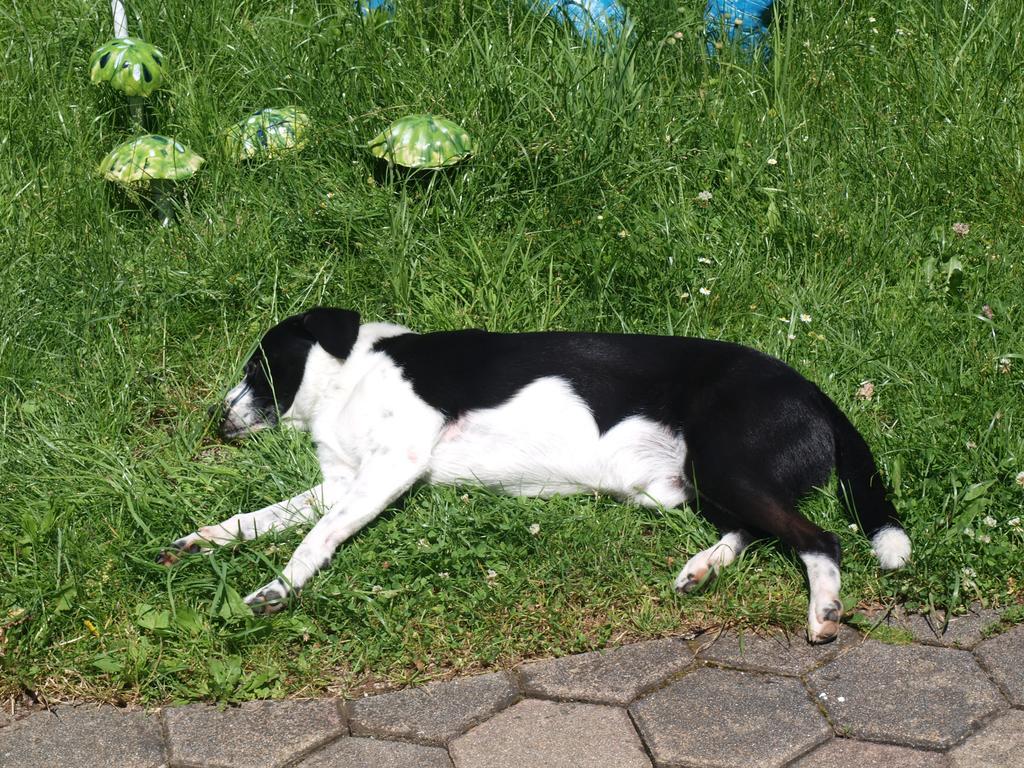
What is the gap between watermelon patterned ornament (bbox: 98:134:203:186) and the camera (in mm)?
4352

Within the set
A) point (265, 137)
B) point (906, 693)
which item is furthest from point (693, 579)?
point (265, 137)

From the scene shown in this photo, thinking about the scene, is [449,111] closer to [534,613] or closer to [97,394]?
[97,394]

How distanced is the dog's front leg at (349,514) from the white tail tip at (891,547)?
1.30 m

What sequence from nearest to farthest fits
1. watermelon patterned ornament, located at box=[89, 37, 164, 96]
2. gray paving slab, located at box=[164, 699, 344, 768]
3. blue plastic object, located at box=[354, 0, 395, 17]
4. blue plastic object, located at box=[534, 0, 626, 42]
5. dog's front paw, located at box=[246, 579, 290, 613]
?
gray paving slab, located at box=[164, 699, 344, 768]
dog's front paw, located at box=[246, 579, 290, 613]
watermelon patterned ornament, located at box=[89, 37, 164, 96]
blue plastic object, located at box=[534, 0, 626, 42]
blue plastic object, located at box=[354, 0, 395, 17]

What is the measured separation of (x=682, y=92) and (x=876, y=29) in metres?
1.13

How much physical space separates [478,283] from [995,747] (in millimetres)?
2463

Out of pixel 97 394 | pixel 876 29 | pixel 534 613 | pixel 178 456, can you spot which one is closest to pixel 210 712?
pixel 534 613

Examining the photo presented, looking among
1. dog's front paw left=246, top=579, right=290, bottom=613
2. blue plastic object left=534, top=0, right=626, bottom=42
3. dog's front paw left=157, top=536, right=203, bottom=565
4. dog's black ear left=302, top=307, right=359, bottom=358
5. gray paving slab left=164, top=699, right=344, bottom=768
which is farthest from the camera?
blue plastic object left=534, top=0, right=626, bottom=42

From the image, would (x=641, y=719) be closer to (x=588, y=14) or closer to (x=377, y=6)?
Result: (x=588, y=14)

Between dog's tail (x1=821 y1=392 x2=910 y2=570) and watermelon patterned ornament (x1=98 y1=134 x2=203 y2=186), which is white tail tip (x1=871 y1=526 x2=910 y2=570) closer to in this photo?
dog's tail (x1=821 y1=392 x2=910 y2=570)

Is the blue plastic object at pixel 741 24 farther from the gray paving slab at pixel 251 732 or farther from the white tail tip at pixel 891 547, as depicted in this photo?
the gray paving slab at pixel 251 732

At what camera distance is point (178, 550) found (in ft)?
10.2

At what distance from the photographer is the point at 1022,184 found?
4.52 meters

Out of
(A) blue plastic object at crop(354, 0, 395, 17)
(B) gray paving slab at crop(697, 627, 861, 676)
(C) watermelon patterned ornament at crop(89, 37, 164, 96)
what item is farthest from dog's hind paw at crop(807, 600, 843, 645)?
(A) blue plastic object at crop(354, 0, 395, 17)
